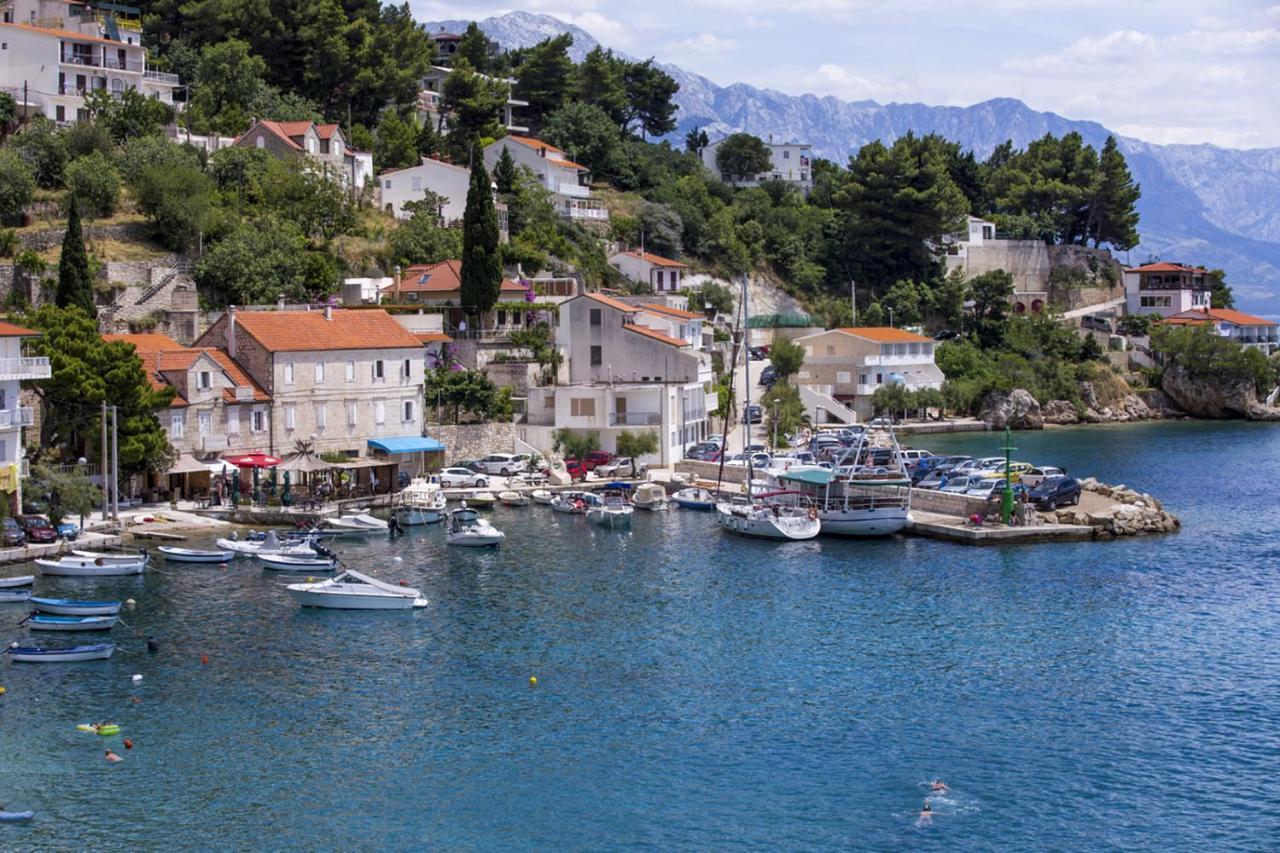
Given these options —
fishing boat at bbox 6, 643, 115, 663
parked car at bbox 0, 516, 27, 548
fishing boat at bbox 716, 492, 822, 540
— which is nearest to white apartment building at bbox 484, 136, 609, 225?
fishing boat at bbox 716, 492, 822, 540

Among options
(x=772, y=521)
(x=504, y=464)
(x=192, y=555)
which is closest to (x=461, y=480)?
(x=504, y=464)

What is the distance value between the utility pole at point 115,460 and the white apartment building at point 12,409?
2.98 metres

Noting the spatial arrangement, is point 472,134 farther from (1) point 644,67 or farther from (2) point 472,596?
(2) point 472,596

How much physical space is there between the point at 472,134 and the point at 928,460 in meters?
55.3

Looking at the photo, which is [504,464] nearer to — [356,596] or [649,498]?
[649,498]

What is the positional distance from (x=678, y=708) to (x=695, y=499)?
31165mm

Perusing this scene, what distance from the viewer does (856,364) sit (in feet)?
338

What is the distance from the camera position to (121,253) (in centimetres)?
8012

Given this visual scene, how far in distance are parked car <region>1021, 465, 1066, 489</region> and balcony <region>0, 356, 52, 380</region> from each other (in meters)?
39.8

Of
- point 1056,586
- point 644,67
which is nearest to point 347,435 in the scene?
point 1056,586

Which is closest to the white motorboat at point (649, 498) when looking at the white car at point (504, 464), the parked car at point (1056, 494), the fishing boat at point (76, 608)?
the white car at point (504, 464)

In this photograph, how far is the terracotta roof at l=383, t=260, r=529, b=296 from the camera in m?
84.1

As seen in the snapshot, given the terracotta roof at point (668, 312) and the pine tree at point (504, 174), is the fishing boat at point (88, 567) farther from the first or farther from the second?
the pine tree at point (504, 174)

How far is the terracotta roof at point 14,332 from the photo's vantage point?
54.6m
